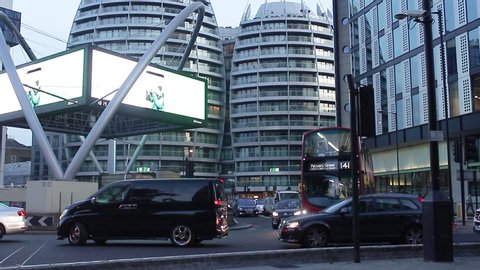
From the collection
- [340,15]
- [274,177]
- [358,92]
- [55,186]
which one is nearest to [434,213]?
[358,92]

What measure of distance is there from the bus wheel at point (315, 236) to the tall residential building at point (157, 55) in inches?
3659

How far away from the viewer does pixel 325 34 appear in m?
122

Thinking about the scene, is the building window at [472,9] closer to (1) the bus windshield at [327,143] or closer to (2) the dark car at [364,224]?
(1) the bus windshield at [327,143]

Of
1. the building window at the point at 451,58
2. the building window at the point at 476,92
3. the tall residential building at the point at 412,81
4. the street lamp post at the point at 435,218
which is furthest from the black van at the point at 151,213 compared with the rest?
the building window at the point at 451,58

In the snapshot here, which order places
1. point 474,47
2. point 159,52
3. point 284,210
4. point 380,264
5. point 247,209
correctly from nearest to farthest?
point 380,264
point 284,210
point 474,47
point 247,209
point 159,52

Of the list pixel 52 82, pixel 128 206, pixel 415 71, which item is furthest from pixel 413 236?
pixel 415 71

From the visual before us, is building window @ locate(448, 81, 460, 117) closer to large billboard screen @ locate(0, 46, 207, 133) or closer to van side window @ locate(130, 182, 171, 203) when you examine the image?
large billboard screen @ locate(0, 46, 207, 133)

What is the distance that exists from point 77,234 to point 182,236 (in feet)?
10.1

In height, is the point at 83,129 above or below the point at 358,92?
above

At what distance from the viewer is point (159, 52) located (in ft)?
367

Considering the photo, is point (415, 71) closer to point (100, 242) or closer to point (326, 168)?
point (326, 168)

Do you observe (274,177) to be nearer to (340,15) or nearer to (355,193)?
(340,15)

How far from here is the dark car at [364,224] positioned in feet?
50.6

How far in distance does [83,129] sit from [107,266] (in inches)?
1700
